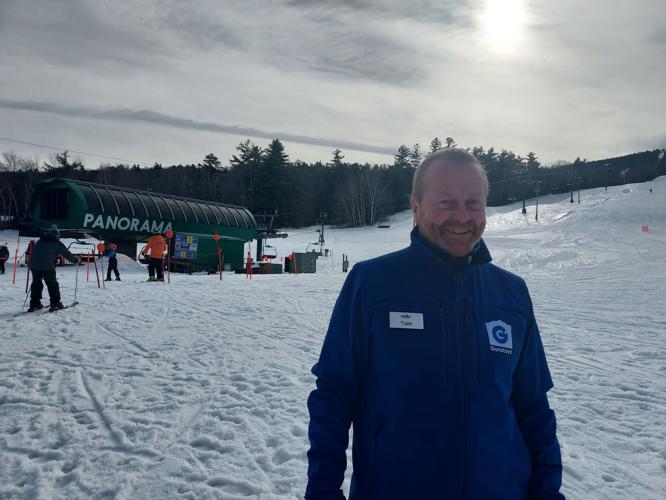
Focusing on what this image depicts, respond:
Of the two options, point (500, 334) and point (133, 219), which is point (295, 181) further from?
point (500, 334)

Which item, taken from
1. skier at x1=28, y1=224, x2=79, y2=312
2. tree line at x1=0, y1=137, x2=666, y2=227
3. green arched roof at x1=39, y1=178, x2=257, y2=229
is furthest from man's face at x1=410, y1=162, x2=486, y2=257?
tree line at x1=0, y1=137, x2=666, y2=227

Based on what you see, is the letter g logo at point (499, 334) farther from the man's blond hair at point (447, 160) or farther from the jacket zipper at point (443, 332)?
the man's blond hair at point (447, 160)

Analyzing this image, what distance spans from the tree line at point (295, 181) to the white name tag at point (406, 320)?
6184cm

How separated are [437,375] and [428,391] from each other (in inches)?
2.8

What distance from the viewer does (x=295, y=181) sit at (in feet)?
234

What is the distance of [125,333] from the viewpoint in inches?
313

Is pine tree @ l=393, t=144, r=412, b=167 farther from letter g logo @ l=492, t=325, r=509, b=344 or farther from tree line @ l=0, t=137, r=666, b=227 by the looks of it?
letter g logo @ l=492, t=325, r=509, b=344

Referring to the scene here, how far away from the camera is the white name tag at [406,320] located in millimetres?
1707

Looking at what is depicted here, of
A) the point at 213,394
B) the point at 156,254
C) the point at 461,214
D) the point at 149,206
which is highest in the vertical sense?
the point at 149,206

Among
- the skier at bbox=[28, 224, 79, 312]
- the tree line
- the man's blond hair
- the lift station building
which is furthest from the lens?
the tree line

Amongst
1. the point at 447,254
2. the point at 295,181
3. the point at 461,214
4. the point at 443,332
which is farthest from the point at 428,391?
the point at 295,181

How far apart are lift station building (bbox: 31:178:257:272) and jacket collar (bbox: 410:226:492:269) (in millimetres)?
22813

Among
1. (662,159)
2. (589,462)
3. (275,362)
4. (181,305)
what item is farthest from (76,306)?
(662,159)

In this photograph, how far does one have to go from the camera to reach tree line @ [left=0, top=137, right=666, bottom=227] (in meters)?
64.2
